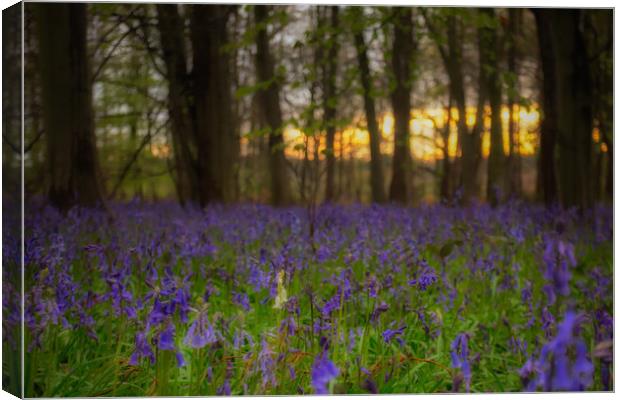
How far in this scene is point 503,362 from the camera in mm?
3082

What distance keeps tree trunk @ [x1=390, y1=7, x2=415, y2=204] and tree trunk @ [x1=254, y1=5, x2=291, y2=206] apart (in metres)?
0.51

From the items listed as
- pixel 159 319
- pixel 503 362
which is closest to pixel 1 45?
pixel 159 319

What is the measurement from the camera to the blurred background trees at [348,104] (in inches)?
129

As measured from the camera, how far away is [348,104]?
11.3 ft

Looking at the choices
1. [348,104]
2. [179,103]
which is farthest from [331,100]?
[179,103]

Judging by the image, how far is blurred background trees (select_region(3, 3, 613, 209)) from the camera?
3.28m

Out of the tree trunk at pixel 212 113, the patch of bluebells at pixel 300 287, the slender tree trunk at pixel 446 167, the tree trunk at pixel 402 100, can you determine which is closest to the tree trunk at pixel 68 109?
the patch of bluebells at pixel 300 287

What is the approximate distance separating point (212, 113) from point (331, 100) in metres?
0.58

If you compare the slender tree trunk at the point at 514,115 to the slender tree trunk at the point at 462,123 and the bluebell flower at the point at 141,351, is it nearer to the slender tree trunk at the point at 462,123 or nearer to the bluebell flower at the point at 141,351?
the slender tree trunk at the point at 462,123

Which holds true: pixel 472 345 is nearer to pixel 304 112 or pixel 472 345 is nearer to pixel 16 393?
pixel 304 112

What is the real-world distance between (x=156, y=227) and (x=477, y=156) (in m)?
1.51

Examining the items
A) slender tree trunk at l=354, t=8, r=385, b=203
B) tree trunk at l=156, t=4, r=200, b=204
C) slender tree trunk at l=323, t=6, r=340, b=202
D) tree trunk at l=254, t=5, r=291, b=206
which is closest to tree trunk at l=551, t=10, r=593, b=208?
slender tree trunk at l=354, t=8, r=385, b=203

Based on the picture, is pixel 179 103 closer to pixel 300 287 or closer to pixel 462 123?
pixel 300 287

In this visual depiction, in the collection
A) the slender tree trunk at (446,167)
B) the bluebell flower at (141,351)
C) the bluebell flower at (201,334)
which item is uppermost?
the slender tree trunk at (446,167)
